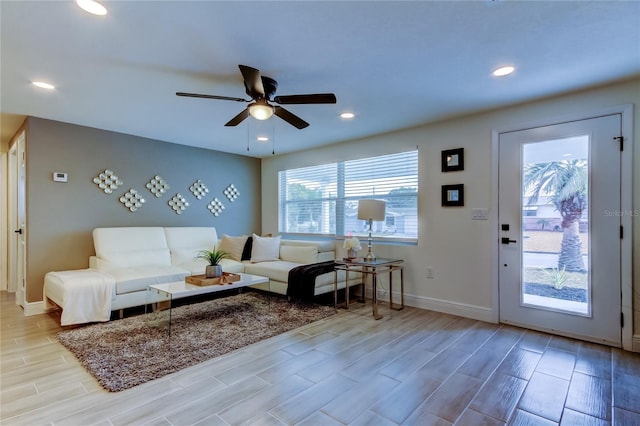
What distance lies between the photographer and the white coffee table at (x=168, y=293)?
3.16 meters

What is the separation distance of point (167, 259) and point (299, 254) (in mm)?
1907

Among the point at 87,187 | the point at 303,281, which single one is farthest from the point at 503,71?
the point at 87,187

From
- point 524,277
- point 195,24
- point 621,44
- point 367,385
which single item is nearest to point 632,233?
point 524,277

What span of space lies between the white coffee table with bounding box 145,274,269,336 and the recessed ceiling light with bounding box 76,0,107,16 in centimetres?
231

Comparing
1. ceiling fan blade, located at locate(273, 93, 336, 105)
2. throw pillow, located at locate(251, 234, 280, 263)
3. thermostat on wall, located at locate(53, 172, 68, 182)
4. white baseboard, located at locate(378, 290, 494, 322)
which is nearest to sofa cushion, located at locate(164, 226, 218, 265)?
throw pillow, located at locate(251, 234, 280, 263)

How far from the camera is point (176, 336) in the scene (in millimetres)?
3051

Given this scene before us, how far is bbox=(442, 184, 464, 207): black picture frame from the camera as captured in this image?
3.79 m

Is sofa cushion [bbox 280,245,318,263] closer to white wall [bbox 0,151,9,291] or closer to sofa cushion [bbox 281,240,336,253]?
sofa cushion [bbox 281,240,336,253]

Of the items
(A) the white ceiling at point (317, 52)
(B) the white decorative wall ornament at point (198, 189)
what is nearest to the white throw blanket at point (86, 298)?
(A) the white ceiling at point (317, 52)

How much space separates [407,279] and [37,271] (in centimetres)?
465

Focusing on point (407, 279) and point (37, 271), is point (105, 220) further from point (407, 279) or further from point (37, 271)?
point (407, 279)

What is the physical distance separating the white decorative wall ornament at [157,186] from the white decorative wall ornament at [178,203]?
7.5 inches

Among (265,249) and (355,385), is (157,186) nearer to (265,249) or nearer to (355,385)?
(265,249)

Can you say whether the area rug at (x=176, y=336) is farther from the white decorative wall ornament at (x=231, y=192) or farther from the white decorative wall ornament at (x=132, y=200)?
the white decorative wall ornament at (x=231, y=192)
